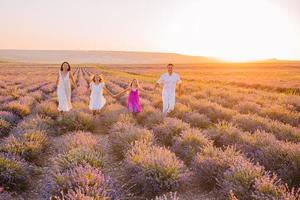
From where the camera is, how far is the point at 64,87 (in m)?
11.9

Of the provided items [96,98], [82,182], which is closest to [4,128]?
[96,98]

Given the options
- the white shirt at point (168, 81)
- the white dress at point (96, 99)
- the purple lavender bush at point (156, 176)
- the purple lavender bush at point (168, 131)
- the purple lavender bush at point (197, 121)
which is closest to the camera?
the purple lavender bush at point (156, 176)

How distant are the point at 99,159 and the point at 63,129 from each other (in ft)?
13.5

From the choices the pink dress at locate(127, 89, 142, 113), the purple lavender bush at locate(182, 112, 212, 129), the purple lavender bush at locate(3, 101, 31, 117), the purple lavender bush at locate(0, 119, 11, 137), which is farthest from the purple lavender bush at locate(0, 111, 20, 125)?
the purple lavender bush at locate(182, 112, 212, 129)

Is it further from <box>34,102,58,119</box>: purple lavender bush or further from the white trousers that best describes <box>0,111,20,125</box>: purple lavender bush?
the white trousers

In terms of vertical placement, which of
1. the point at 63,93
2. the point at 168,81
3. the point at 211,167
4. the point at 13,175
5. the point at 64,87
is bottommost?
the point at 13,175

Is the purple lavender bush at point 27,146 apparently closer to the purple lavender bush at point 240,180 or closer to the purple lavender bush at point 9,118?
the purple lavender bush at point 9,118

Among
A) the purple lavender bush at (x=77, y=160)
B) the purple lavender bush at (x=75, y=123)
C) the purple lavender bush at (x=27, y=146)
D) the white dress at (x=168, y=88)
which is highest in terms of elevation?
the white dress at (x=168, y=88)

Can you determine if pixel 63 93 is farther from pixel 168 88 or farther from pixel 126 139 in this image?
pixel 126 139

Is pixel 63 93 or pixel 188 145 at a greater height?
pixel 63 93

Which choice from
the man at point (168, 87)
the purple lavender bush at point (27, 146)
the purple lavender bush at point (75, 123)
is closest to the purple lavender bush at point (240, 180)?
the purple lavender bush at point (27, 146)

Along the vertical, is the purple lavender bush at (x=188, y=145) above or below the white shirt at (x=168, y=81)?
below

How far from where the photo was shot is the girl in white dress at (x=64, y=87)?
11.7 metres

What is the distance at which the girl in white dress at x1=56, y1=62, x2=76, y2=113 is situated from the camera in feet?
38.4
